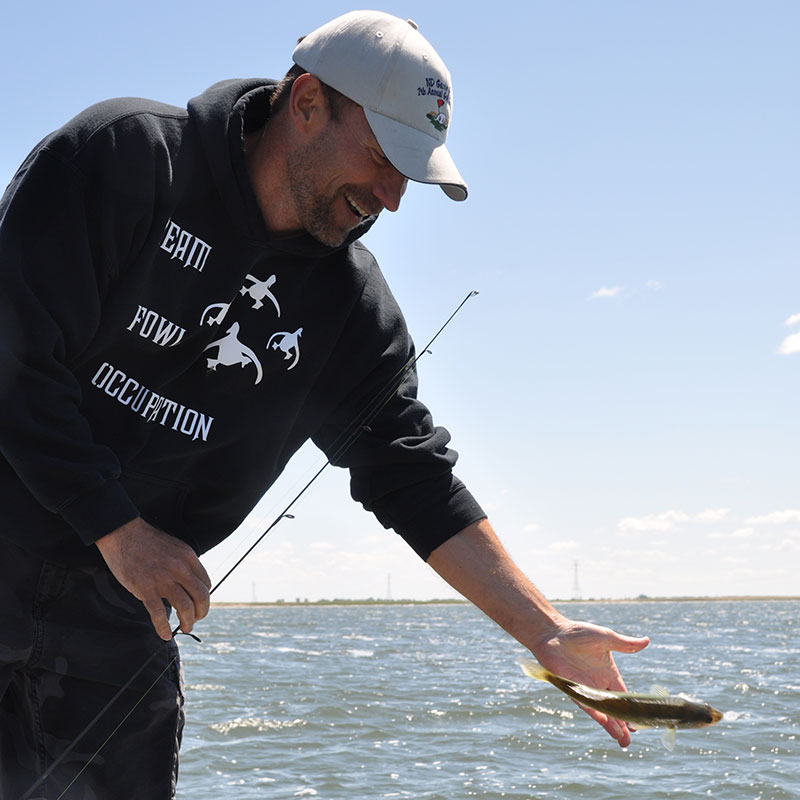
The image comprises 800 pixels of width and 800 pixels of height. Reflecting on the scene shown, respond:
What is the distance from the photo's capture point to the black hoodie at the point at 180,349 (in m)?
2.33

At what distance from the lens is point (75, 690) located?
9.07 feet

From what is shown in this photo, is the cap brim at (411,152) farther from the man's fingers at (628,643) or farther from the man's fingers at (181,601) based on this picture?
the man's fingers at (628,643)

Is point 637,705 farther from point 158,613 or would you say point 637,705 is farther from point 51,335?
point 51,335

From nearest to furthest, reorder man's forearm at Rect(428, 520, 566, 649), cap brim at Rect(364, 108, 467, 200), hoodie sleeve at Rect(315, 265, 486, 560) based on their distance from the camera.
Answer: cap brim at Rect(364, 108, 467, 200), man's forearm at Rect(428, 520, 566, 649), hoodie sleeve at Rect(315, 265, 486, 560)

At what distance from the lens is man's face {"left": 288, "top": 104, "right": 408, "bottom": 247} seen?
267 centimetres

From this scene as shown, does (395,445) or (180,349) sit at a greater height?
(180,349)

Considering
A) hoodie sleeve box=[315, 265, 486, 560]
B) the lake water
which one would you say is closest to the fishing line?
hoodie sleeve box=[315, 265, 486, 560]

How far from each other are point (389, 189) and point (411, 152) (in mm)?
130

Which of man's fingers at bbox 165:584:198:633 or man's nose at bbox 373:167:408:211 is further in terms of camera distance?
man's nose at bbox 373:167:408:211

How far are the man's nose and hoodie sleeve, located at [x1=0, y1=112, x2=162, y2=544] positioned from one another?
0.70 metres

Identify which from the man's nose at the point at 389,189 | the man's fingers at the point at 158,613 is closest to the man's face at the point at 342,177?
the man's nose at the point at 389,189

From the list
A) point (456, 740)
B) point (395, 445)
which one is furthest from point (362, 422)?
point (456, 740)

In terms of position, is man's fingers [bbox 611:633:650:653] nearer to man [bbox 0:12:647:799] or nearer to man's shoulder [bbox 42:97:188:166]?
man [bbox 0:12:647:799]

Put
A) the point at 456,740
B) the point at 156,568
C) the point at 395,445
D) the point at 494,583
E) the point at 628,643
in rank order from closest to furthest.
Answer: the point at 156,568, the point at 628,643, the point at 494,583, the point at 395,445, the point at 456,740
